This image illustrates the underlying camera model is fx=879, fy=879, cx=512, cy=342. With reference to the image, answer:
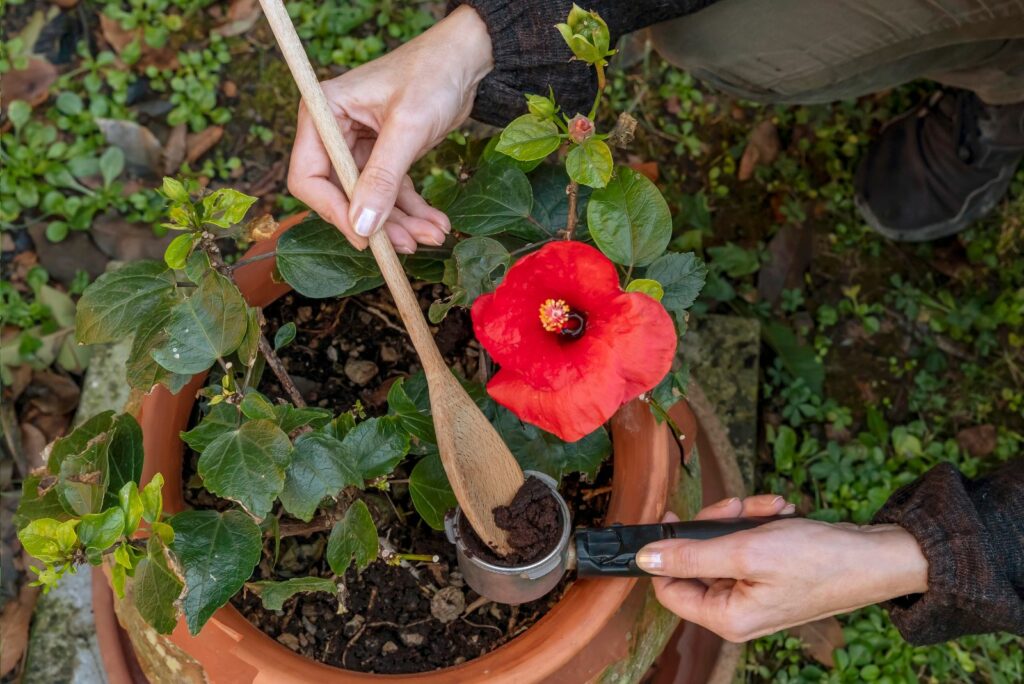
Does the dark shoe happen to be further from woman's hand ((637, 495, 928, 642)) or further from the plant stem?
the plant stem

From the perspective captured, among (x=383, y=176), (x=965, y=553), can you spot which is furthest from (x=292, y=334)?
(x=965, y=553)

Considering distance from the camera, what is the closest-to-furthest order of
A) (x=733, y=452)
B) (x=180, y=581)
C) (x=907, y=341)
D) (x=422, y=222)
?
(x=180, y=581) < (x=422, y=222) < (x=733, y=452) < (x=907, y=341)

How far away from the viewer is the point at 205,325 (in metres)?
0.84

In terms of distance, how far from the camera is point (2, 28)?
1.80m

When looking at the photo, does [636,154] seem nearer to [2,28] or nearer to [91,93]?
[91,93]

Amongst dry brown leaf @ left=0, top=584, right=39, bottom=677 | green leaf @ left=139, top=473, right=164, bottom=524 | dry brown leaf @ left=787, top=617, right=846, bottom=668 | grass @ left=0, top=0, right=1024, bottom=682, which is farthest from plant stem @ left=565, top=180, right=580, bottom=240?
dry brown leaf @ left=0, top=584, right=39, bottom=677

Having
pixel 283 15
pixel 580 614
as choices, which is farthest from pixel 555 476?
pixel 283 15

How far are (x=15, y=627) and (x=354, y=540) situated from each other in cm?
86

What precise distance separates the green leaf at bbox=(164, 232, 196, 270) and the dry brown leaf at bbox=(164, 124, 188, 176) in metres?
1.03

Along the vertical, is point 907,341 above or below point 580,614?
below

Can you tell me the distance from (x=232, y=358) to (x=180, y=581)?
0.34 metres

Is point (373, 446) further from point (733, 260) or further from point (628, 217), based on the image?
point (733, 260)

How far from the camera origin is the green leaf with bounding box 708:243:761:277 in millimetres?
1726

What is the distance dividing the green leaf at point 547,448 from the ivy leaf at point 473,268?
185 millimetres
